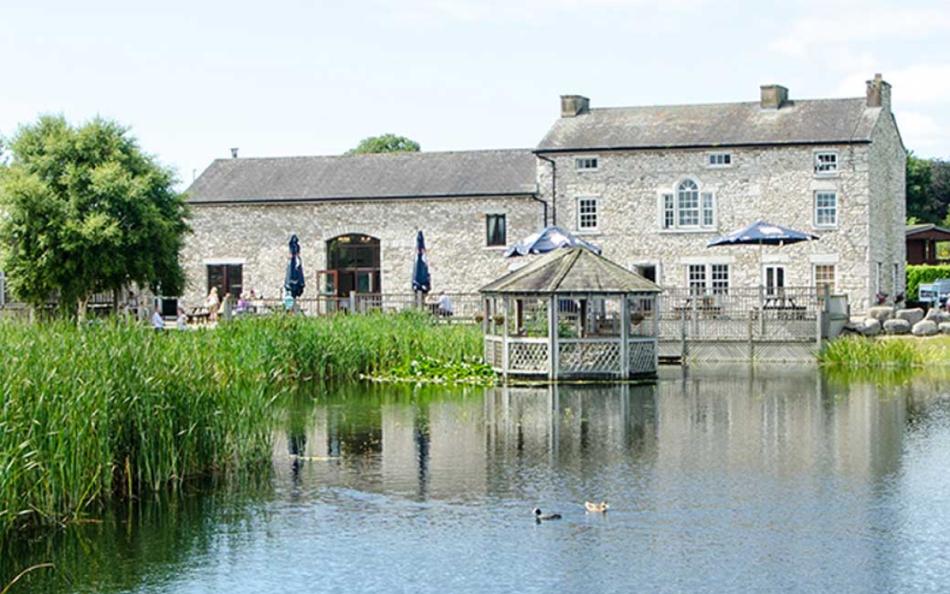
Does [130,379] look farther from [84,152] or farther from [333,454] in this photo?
[84,152]

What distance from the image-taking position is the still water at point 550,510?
527 inches

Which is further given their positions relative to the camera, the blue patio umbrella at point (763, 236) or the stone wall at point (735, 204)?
the stone wall at point (735, 204)

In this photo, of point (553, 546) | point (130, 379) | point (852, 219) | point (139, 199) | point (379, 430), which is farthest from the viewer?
point (852, 219)

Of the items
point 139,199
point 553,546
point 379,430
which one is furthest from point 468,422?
point 139,199

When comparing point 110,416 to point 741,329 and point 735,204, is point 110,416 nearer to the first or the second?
point 741,329

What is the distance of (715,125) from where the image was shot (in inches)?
1880

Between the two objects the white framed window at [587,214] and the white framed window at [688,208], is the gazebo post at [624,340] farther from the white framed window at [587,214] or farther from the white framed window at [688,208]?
the white framed window at [587,214]

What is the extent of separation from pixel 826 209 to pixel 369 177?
614 inches

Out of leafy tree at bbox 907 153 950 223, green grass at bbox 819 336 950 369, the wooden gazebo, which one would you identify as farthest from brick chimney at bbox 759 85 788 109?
leafy tree at bbox 907 153 950 223

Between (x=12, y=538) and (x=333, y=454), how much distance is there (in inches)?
270

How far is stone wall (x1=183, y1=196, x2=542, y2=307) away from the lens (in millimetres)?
49219

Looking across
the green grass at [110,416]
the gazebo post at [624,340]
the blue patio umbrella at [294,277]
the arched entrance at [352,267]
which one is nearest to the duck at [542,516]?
the green grass at [110,416]

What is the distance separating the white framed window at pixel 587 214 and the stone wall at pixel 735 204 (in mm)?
169

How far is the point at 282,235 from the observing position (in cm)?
5091
